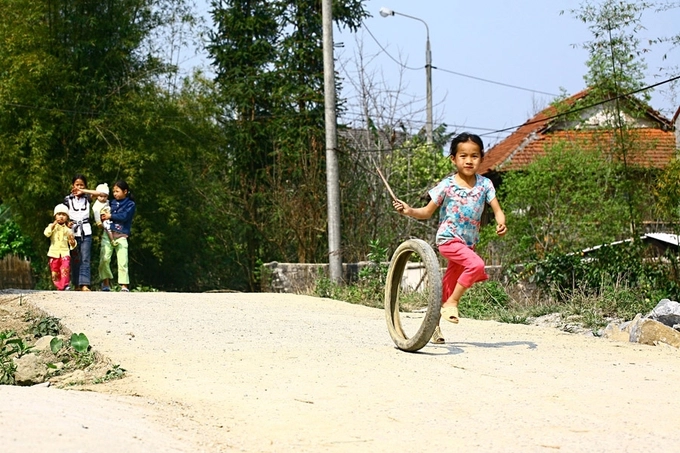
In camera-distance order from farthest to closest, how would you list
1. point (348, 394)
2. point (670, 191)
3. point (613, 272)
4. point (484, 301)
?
point (484, 301)
point (613, 272)
point (670, 191)
point (348, 394)

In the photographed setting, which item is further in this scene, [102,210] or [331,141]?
[331,141]

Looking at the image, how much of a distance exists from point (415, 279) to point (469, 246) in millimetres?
11408

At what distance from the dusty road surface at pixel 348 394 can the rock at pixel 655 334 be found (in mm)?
443

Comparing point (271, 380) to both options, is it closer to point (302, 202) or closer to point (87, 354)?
point (87, 354)

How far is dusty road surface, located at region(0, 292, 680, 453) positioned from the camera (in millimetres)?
4876

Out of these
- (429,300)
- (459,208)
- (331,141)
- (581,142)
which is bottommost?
(429,300)

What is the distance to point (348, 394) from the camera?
607 cm

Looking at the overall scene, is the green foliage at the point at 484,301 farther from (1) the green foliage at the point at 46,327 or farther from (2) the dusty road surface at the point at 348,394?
(1) the green foliage at the point at 46,327

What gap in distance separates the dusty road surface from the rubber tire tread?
15cm

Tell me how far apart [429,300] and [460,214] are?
3.28 feet

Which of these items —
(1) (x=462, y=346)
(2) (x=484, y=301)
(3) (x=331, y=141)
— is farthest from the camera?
(3) (x=331, y=141)

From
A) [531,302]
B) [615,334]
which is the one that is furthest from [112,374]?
[531,302]

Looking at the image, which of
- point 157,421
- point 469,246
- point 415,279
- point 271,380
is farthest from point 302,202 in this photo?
point 157,421

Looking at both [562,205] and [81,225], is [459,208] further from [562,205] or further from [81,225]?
[562,205]
